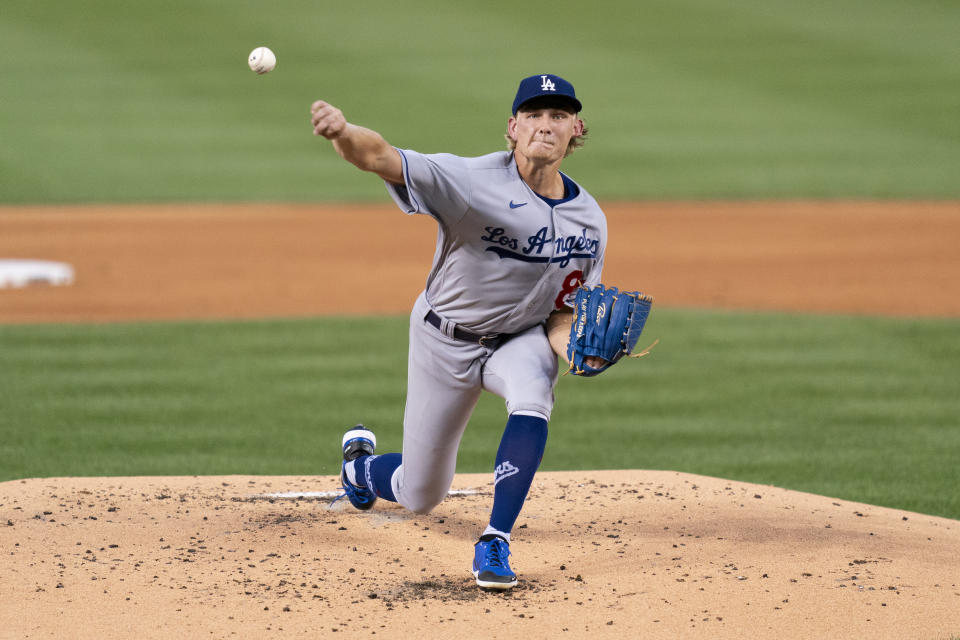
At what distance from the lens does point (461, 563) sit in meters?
5.04

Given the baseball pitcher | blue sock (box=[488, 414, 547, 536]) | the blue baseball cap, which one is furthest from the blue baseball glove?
the blue baseball cap

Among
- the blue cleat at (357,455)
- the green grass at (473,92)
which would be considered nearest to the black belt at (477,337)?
the blue cleat at (357,455)

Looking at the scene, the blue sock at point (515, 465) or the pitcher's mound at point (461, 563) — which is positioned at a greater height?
the blue sock at point (515, 465)

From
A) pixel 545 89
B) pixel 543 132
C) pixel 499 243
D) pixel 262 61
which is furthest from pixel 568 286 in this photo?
pixel 262 61

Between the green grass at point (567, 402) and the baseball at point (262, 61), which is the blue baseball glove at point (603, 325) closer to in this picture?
the baseball at point (262, 61)

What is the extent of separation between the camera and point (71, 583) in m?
4.65

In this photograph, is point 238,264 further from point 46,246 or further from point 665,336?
point 665,336

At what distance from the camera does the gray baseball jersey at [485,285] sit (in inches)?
187

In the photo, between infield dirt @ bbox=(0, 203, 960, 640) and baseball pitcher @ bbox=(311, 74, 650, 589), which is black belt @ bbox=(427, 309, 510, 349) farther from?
infield dirt @ bbox=(0, 203, 960, 640)

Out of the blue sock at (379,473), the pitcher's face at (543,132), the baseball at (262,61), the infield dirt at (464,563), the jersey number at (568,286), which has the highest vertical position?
the baseball at (262,61)

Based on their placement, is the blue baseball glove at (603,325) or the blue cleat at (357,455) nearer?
the blue baseball glove at (603,325)

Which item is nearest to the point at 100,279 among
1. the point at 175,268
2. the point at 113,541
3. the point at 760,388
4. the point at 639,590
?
the point at 175,268

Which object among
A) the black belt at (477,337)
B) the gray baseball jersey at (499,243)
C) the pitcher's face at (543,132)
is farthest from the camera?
the black belt at (477,337)

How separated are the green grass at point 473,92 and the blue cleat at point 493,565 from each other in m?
13.2
